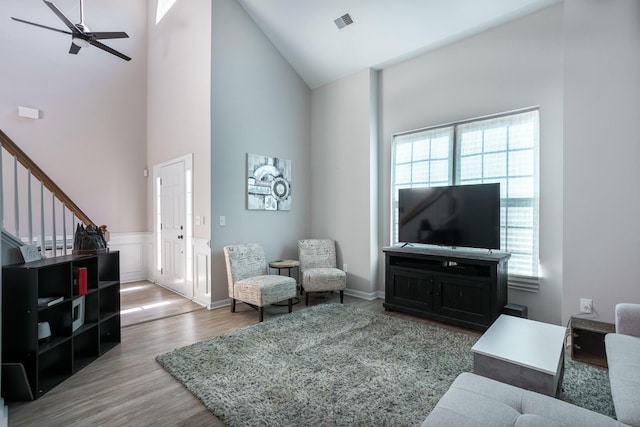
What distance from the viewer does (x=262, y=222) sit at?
466cm

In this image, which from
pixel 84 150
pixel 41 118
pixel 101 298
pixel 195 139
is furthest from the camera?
pixel 84 150

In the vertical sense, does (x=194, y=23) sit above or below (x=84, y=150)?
above

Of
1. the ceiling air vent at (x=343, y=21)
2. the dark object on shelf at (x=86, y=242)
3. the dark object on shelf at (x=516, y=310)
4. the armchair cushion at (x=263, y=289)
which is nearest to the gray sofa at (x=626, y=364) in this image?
the dark object on shelf at (x=516, y=310)

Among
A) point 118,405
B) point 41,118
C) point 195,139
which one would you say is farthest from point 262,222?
point 41,118

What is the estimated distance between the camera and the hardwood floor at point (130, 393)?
1.90 meters

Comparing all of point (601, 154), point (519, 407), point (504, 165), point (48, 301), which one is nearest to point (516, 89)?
point (504, 165)

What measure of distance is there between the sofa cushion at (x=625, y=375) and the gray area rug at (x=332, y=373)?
0.43m

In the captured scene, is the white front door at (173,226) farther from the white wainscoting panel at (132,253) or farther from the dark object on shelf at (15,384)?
the dark object on shelf at (15,384)

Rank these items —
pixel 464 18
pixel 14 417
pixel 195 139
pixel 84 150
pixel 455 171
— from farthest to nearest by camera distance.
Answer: pixel 84 150 < pixel 195 139 < pixel 455 171 < pixel 464 18 < pixel 14 417

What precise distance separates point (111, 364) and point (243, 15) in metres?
4.53

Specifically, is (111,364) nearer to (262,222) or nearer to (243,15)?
(262,222)

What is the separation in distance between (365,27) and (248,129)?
205 cm

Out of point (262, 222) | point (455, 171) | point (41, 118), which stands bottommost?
point (262, 222)

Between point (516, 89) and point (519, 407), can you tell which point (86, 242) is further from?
point (516, 89)
